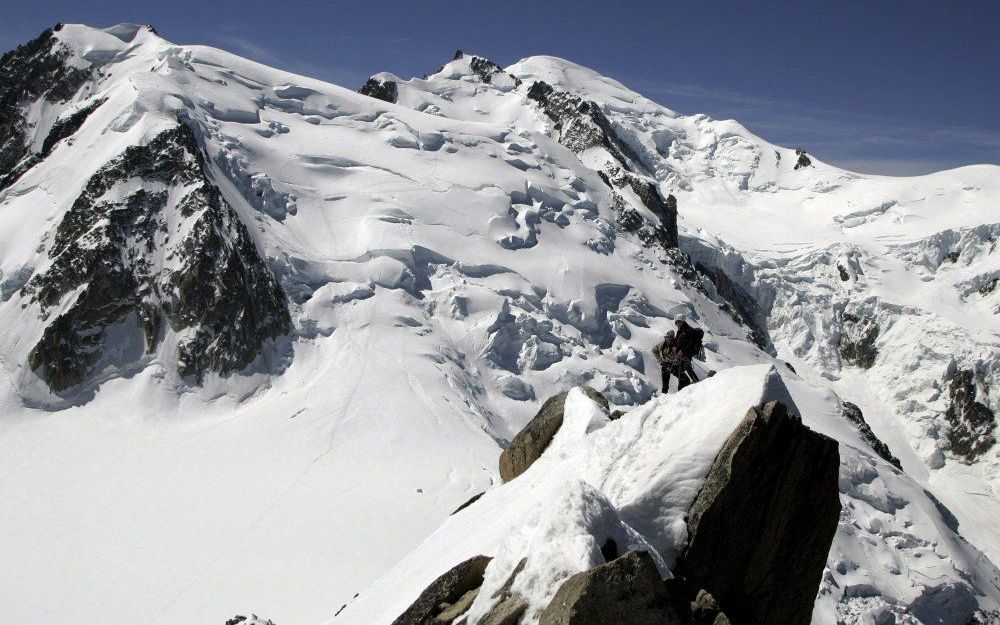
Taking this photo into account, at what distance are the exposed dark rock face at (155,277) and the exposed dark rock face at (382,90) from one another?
3078 centimetres

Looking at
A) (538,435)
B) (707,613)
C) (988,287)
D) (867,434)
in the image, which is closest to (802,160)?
(988,287)

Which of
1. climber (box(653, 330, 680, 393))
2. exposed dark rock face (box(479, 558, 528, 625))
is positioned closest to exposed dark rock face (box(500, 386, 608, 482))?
climber (box(653, 330, 680, 393))

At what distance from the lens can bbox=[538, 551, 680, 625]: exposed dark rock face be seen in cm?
662

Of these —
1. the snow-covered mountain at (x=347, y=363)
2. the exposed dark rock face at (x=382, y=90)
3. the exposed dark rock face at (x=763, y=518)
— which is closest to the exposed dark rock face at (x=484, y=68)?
the snow-covered mountain at (x=347, y=363)

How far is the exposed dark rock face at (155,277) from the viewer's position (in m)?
33.1

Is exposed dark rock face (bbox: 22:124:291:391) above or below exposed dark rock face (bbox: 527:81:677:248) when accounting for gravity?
below

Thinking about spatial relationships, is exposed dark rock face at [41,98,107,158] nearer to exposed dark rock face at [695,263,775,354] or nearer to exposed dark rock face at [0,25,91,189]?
exposed dark rock face at [0,25,91,189]

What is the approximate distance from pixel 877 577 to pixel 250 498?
66.3ft

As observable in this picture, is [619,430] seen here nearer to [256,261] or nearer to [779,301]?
[256,261]

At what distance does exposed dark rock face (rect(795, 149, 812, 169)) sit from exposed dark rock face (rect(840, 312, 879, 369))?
32737mm

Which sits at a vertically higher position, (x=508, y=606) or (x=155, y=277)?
(x=155, y=277)

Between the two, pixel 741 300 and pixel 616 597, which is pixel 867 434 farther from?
pixel 616 597

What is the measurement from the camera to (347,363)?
33625 mm

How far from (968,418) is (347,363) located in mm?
64339
